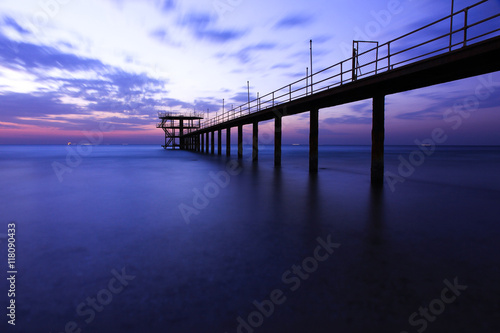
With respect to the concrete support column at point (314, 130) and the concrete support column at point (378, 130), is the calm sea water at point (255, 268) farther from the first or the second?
the concrete support column at point (314, 130)

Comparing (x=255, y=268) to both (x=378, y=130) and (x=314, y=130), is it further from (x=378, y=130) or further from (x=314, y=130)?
(x=314, y=130)

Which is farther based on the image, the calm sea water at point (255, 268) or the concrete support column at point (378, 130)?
the concrete support column at point (378, 130)

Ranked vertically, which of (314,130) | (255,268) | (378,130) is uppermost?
(314,130)

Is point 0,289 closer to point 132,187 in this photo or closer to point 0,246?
point 0,246

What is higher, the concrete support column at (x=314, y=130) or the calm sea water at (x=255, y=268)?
the concrete support column at (x=314, y=130)

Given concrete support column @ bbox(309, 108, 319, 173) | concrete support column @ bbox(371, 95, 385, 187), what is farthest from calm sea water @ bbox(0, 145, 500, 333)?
concrete support column @ bbox(309, 108, 319, 173)

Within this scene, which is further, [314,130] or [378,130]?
[314,130]

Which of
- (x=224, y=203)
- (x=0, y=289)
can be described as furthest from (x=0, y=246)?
(x=224, y=203)

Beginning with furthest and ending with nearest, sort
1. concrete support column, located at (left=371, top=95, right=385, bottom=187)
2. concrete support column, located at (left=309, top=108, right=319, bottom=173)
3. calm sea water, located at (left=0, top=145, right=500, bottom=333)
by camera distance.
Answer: concrete support column, located at (left=309, top=108, right=319, bottom=173)
concrete support column, located at (left=371, top=95, right=385, bottom=187)
calm sea water, located at (left=0, top=145, right=500, bottom=333)

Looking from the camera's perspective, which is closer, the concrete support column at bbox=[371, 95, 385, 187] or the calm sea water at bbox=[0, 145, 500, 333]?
the calm sea water at bbox=[0, 145, 500, 333]

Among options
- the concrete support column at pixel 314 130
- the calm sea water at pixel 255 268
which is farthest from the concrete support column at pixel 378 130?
the concrete support column at pixel 314 130

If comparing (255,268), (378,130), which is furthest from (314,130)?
(255,268)

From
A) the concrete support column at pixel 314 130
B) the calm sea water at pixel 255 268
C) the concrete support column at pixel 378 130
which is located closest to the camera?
the calm sea water at pixel 255 268

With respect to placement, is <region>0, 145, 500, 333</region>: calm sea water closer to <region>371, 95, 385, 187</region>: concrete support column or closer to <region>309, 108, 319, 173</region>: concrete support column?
Answer: <region>371, 95, 385, 187</region>: concrete support column
